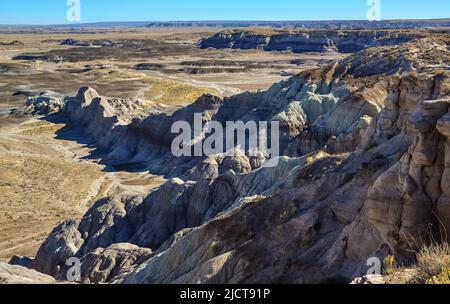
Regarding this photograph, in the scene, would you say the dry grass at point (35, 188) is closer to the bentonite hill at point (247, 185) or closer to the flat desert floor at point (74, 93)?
the flat desert floor at point (74, 93)

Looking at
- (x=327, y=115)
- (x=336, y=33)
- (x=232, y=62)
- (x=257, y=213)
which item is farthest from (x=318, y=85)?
(x=336, y=33)

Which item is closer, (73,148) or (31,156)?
(31,156)

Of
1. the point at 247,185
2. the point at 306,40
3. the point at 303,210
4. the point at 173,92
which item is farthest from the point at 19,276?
the point at 306,40

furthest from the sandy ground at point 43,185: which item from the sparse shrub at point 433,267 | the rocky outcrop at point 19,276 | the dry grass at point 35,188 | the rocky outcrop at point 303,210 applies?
the sparse shrub at point 433,267

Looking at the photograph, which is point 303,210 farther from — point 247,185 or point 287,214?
point 247,185

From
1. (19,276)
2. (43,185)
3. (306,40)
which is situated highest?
(306,40)
